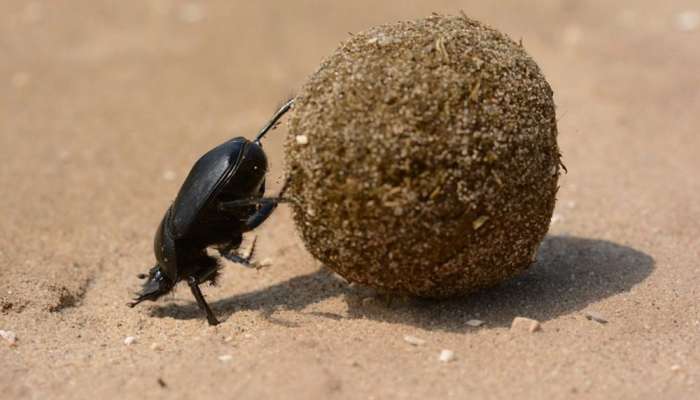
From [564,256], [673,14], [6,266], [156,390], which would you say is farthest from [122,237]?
[673,14]

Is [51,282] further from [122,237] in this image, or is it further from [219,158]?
[219,158]

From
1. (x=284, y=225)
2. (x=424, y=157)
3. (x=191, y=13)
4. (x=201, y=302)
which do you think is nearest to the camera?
(x=424, y=157)

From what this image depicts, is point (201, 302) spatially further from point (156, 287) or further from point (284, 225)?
point (284, 225)

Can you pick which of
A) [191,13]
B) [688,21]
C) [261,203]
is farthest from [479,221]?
[191,13]

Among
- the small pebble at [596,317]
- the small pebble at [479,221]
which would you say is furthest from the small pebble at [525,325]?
the small pebble at [479,221]

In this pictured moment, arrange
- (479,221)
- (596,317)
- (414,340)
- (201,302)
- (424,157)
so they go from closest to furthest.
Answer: (424,157)
(479,221)
(414,340)
(596,317)
(201,302)

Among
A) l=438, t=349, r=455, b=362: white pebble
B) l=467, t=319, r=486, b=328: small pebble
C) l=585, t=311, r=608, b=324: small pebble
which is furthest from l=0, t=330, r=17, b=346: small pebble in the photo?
l=585, t=311, r=608, b=324: small pebble
